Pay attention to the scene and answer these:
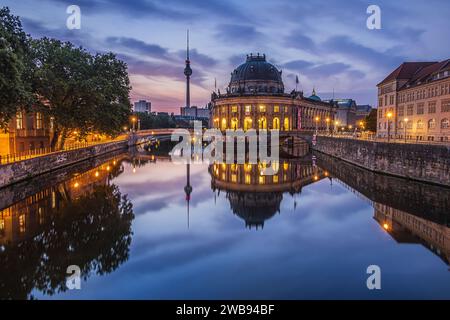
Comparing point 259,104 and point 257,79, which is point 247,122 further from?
point 257,79

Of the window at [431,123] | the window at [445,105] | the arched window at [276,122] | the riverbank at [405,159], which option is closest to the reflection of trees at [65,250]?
the riverbank at [405,159]

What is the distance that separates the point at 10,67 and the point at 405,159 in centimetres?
3254

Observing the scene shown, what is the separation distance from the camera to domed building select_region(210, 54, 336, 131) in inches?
4688

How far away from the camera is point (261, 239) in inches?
816

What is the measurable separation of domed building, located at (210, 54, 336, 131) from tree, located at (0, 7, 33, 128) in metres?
90.3

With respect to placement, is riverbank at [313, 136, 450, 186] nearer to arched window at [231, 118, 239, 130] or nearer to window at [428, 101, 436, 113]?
window at [428, 101, 436, 113]

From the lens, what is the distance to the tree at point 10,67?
25.8 m

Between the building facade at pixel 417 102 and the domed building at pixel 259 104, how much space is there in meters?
39.3

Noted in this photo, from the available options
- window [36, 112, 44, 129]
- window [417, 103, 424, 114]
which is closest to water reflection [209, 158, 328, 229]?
window [36, 112, 44, 129]

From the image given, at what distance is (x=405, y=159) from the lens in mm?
36188

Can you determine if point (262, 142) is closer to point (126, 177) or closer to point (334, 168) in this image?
point (334, 168)

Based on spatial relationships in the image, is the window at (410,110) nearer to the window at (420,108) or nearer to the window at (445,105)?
the window at (420,108)

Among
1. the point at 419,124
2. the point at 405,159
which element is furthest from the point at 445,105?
the point at 405,159
